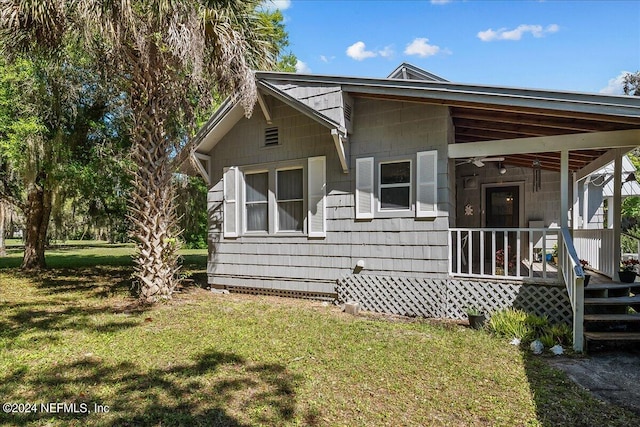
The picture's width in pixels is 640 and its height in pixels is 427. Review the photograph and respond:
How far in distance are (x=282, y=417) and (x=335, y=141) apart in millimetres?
4795

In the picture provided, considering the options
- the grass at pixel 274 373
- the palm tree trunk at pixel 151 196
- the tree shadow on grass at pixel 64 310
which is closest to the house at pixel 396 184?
the grass at pixel 274 373

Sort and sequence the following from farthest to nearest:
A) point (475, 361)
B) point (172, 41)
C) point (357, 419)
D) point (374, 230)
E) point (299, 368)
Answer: point (374, 230) → point (172, 41) → point (475, 361) → point (299, 368) → point (357, 419)

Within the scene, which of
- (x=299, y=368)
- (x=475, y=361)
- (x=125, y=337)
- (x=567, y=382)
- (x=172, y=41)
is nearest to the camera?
(x=567, y=382)

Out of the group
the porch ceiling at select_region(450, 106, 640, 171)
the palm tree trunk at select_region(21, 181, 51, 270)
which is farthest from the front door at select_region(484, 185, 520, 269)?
the palm tree trunk at select_region(21, 181, 51, 270)

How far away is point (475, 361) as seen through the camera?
429cm

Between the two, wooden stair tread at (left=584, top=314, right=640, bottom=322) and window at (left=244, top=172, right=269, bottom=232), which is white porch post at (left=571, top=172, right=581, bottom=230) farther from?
window at (left=244, top=172, right=269, bottom=232)

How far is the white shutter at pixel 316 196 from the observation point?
24.4 ft

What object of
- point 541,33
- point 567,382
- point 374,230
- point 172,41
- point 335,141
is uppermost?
point 541,33

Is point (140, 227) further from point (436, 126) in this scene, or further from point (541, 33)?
point (541, 33)

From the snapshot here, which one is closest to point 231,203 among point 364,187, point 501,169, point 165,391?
point 364,187

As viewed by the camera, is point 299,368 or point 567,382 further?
point 299,368

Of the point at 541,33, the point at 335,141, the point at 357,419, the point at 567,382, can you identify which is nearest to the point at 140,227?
the point at 335,141

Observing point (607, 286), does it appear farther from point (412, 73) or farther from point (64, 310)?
point (64, 310)

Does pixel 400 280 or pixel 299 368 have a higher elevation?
pixel 400 280
